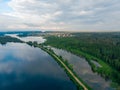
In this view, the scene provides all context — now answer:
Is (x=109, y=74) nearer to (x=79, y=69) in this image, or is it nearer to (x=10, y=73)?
(x=79, y=69)

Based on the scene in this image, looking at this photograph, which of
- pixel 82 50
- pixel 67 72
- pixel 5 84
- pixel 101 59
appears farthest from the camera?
pixel 82 50

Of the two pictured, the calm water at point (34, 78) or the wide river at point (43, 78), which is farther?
the wide river at point (43, 78)

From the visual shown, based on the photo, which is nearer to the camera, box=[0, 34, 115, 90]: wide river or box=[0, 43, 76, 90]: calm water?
box=[0, 43, 76, 90]: calm water

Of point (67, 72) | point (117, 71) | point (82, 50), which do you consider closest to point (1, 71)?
point (67, 72)

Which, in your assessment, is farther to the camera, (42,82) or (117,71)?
(117,71)

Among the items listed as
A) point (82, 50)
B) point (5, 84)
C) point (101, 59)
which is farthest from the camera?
point (82, 50)

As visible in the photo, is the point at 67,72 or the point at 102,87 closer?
the point at 102,87

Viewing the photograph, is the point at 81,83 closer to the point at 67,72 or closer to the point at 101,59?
the point at 67,72

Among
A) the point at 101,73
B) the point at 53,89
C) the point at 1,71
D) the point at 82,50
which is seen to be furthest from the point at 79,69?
the point at 82,50

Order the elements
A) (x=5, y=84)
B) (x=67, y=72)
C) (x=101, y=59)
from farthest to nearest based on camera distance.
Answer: (x=101, y=59)
(x=67, y=72)
(x=5, y=84)
